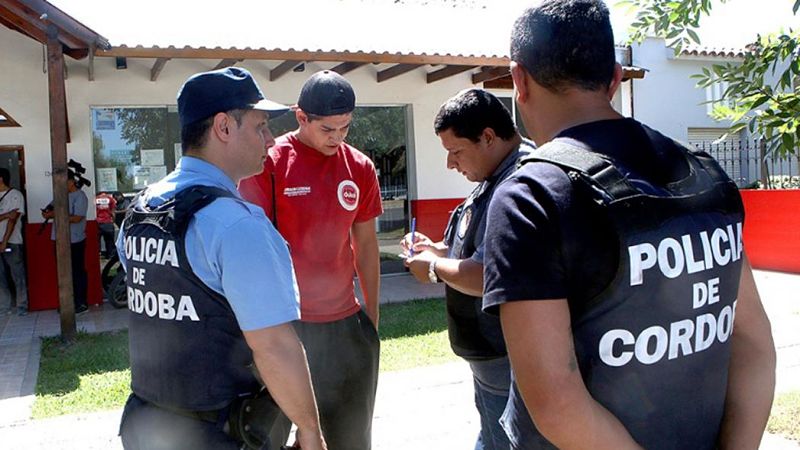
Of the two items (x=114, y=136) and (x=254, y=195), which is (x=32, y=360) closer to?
(x=114, y=136)

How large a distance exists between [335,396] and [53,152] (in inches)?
211

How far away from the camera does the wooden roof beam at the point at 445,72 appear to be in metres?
10.0

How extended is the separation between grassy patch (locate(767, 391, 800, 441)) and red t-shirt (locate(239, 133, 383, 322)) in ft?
9.29

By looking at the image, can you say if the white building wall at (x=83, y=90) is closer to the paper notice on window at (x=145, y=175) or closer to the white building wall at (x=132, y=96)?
the white building wall at (x=132, y=96)

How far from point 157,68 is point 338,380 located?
714 centimetres

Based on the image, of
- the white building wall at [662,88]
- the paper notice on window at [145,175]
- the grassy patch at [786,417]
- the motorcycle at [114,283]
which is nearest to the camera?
the grassy patch at [786,417]

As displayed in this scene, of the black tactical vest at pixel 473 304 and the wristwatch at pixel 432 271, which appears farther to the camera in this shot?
the wristwatch at pixel 432 271

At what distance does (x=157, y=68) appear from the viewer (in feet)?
29.1

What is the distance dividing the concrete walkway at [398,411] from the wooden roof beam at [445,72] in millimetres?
5214

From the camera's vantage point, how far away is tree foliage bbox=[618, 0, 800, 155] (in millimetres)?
2789

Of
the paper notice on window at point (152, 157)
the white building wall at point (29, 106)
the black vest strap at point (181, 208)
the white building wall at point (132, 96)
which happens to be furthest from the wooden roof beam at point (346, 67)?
the black vest strap at point (181, 208)

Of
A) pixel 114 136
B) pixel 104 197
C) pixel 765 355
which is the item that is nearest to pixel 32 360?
pixel 104 197

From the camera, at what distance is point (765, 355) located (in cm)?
157

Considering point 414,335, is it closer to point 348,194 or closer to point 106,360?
point 106,360
